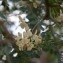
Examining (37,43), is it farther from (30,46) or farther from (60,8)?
(60,8)

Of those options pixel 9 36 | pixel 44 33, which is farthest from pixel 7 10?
pixel 9 36

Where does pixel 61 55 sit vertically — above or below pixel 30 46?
below

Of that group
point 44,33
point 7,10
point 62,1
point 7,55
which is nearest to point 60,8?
point 62,1

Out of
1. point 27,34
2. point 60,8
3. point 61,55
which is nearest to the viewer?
point 27,34

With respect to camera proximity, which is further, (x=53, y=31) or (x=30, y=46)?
(x=53, y=31)

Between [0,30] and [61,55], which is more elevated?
[0,30]

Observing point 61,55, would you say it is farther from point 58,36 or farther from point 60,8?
point 60,8

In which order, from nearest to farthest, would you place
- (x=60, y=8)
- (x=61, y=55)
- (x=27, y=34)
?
(x=27, y=34), (x=61, y=55), (x=60, y=8)

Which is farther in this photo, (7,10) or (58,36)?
(7,10)
